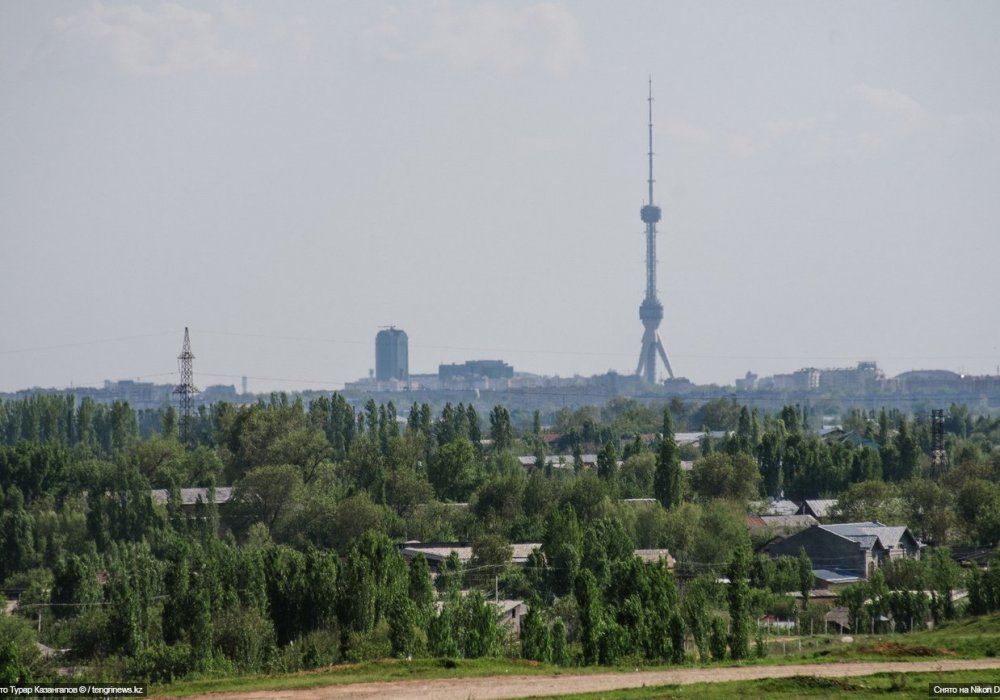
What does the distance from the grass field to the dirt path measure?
1.62 ft

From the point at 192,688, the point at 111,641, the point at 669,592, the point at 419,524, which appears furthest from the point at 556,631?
the point at 419,524

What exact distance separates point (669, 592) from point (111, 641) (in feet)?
40.6

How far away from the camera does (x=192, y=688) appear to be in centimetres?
2248

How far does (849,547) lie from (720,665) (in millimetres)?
20118

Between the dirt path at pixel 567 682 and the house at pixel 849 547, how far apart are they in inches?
790

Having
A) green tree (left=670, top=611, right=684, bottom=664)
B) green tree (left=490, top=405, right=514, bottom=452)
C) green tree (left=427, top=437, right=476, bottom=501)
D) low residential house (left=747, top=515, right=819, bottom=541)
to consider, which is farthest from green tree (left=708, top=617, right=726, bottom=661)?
green tree (left=490, top=405, right=514, bottom=452)

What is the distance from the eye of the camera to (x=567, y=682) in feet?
73.6

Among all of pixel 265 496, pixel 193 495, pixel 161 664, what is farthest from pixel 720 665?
pixel 193 495

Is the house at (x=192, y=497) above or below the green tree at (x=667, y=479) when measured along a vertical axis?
below

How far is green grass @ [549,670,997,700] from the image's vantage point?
20547mm

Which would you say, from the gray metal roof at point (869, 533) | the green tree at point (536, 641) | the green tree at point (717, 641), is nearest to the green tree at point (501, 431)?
the gray metal roof at point (869, 533)

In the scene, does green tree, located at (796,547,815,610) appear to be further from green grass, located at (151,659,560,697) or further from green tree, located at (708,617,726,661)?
green grass, located at (151,659,560,697)

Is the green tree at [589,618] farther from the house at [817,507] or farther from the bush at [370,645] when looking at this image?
the house at [817,507]

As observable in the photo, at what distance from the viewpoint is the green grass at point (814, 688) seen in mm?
20547
